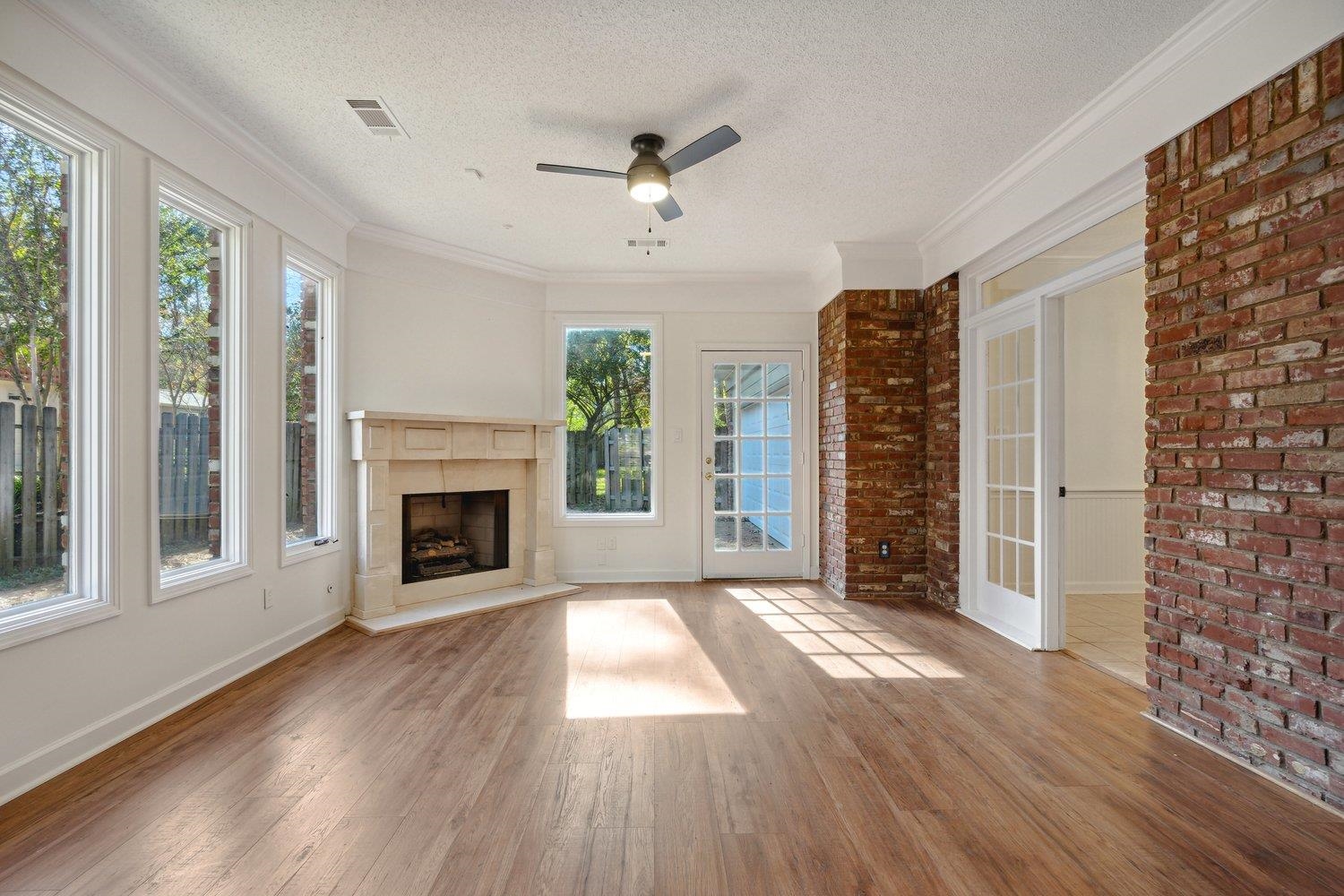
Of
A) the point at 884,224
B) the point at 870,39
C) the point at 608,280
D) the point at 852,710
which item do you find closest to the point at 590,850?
the point at 852,710

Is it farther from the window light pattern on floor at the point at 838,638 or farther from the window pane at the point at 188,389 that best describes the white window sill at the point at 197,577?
the window light pattern on floor at the point at 838,638

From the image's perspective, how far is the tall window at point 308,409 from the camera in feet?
12.1

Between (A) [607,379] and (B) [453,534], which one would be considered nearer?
(B) [453,534]

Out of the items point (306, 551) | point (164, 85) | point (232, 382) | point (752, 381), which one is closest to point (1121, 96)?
point (752, 381)

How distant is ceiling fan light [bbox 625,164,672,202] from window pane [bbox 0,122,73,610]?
2.27 metres

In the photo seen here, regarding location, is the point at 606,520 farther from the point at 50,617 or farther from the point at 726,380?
the point at 50,617

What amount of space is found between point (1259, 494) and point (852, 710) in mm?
1706

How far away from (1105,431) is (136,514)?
20.2 ft

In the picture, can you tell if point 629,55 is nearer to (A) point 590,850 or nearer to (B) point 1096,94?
(B) point 1096,94

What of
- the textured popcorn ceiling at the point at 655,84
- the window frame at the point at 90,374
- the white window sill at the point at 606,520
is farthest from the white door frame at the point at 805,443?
the window frame at the point at 90,374

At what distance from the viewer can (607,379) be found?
5449 mm

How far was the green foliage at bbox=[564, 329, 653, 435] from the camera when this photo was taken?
17.8 feet

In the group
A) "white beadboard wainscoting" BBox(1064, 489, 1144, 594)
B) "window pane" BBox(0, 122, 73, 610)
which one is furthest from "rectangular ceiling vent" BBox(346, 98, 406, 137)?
"white beadboard wainscoting" BBox(1064, 489, 1144, 594)

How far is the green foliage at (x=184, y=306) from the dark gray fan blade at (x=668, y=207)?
2.31 metres
